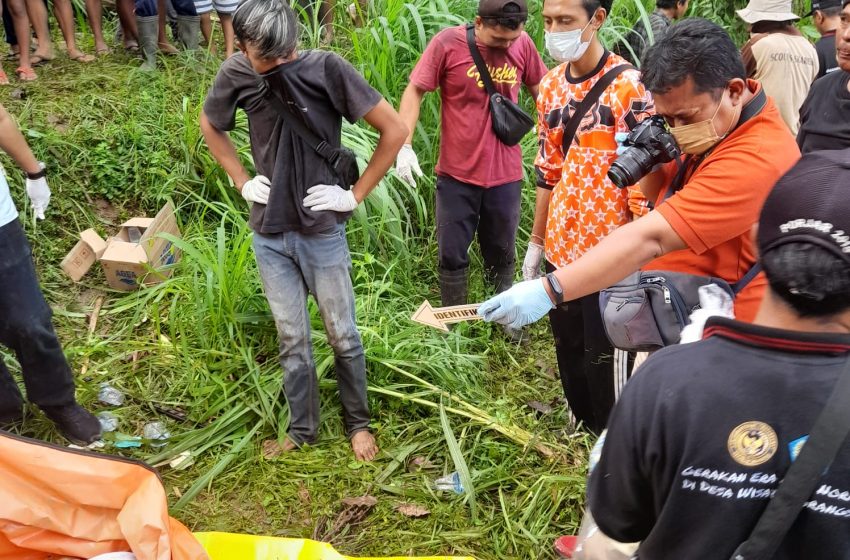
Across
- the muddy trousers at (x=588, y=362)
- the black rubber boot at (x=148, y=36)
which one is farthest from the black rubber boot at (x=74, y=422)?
the black rubber boot at (x=148, y=36)

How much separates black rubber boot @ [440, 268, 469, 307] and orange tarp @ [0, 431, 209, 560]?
1938mm

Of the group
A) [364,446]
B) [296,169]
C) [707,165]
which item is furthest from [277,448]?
[707,165]

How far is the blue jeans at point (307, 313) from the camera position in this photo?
259 centimetres

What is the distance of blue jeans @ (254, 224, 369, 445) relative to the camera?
8.49 feet

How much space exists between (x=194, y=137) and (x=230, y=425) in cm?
201

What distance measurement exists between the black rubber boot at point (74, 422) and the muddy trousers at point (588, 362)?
74.0 inches

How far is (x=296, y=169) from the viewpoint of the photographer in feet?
8.18

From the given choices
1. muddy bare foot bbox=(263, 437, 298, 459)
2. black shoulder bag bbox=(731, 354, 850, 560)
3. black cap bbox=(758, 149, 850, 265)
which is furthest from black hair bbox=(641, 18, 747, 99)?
muddy bare foot bbox=(263, 437, 298, 459)

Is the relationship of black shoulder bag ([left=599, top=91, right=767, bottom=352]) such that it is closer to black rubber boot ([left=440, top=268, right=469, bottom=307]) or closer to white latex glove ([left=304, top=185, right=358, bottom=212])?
white latex glove ([left=304, top=185, right=358, bottom=212])

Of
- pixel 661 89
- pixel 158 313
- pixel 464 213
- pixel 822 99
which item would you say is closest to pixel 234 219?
pixel 158 313

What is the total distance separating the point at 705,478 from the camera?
40.1 inches

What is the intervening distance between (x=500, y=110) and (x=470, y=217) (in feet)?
1.82

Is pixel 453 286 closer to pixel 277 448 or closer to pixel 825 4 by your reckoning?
pixel 277 448

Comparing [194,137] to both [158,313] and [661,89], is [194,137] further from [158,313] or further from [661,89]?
[661,89]
